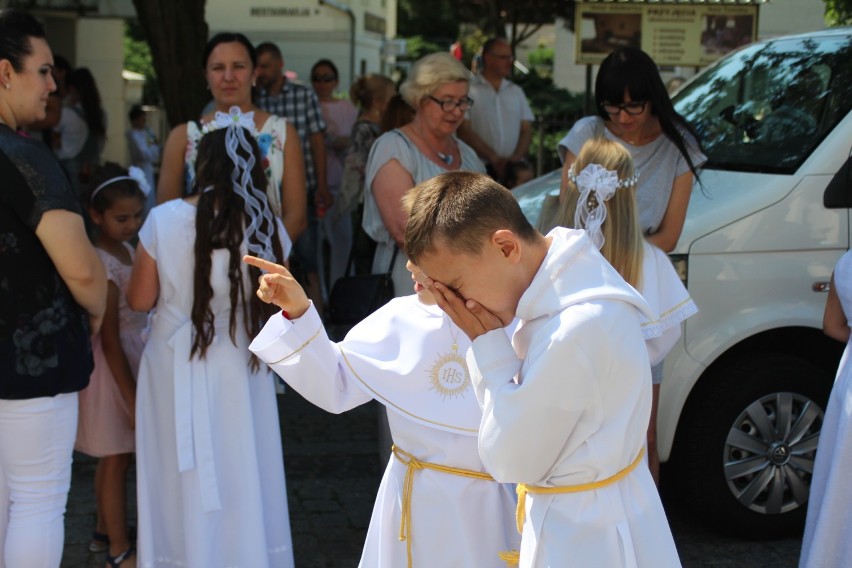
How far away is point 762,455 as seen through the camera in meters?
4.87

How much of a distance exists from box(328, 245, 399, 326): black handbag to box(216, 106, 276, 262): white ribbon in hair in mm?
630

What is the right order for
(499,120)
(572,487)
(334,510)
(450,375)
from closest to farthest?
(572,487)
(450,375)
(334,510)
(499,120)

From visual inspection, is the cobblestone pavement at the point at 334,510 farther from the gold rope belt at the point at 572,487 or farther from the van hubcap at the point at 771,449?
the gold rope belt at the point at 572,487

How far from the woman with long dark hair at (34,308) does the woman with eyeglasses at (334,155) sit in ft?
14.5

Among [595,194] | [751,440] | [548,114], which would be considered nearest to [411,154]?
[595,194]

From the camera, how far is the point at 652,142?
179 inches

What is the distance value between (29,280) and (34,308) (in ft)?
0.31

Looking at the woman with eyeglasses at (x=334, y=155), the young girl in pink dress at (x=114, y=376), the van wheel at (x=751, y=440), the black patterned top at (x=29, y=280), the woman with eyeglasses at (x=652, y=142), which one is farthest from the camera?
the woman with eyeglasses at (x=334, y=155)

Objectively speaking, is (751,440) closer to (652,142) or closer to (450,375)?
(652,142)

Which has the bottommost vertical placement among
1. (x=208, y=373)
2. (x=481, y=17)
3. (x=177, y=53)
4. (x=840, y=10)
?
(x=208, y=373)

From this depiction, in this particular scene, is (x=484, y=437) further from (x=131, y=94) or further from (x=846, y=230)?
(x=131, y=94)

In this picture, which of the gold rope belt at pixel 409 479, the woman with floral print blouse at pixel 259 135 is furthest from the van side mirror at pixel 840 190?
the gold rope belt at pixel 409 479

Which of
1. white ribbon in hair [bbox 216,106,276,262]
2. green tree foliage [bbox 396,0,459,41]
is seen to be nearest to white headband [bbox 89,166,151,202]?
white ribbon in hair [bbox 216,106,276,262]

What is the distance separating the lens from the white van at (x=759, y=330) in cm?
471
